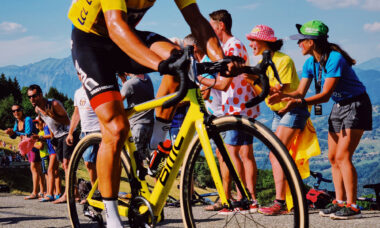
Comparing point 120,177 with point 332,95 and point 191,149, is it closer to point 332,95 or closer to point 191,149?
point 191,149

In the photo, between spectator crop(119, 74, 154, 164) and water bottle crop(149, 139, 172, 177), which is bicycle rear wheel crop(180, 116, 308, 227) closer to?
water bottle crop(149, 139, 172, 177)

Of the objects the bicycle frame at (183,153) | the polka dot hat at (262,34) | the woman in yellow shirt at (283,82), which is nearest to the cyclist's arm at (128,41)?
the bicycle frame at (183,153)

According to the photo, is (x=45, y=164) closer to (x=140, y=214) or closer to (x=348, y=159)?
(x=348, y=159)

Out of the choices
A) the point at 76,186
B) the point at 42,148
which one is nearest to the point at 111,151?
the point at 76,186

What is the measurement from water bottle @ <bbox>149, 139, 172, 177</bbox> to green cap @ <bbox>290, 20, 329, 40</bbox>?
9.16 ft

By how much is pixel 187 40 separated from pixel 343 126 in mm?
2782

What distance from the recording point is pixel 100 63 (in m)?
3.45

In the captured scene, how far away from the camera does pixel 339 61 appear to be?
536 cm

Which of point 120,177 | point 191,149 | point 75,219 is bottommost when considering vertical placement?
point 75,219

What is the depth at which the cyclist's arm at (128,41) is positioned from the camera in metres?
2.86

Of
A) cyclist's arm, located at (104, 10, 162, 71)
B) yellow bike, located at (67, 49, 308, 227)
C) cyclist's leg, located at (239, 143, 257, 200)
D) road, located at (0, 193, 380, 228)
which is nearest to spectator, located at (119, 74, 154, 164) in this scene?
road, located at (0, 193, 380, 228)

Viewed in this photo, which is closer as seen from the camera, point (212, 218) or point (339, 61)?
point (212, 218)

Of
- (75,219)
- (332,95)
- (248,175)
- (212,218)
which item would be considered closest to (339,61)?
(332,95)

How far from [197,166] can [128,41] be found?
3.09 feet
